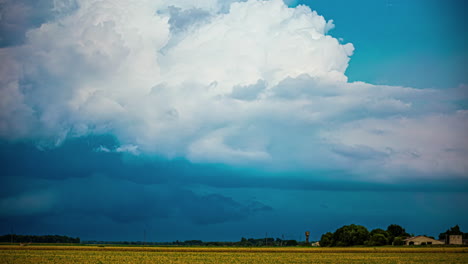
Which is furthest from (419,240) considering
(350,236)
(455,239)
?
(455,239)

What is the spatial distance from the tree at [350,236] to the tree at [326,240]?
259cm

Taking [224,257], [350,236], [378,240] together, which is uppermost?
[350,236]

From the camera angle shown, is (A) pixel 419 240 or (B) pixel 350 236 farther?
(A) pixel 419 240

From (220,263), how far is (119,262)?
50.0ft

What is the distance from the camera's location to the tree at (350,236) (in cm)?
17689

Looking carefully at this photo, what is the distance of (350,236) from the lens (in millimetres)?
178250

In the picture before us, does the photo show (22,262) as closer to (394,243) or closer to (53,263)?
(53,263)

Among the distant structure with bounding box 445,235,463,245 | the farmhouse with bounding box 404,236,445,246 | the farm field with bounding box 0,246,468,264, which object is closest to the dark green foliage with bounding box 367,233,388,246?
the farmhouse with bounding box 404,236,445,246

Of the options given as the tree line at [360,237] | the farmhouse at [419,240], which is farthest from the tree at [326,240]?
the farmhouse at [419,240]

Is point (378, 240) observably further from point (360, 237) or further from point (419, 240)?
point (419, 240)

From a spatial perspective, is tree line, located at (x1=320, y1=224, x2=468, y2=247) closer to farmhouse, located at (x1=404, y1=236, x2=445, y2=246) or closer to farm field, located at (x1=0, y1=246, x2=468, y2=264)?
farmhouse, located at (x1=404, y1=236, x2=445, y2=246)

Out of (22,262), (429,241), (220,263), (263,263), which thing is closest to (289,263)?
(263,263)

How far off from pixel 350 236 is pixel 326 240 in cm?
1391

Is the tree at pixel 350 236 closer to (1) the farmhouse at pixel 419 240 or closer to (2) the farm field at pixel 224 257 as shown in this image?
(1) the farmhouse at pixel 419 240
